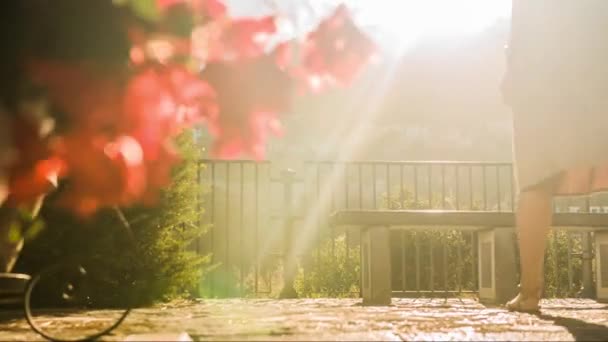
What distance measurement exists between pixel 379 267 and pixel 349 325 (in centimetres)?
169

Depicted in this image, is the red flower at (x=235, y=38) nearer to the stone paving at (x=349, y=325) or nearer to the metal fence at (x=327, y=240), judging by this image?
→ the stone paving at (x=349, y=325)

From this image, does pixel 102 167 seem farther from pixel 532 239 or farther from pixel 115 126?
pixel 532 239

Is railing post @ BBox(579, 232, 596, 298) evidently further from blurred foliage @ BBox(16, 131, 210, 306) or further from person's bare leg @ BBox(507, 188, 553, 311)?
blurred foliage @ BBox(16, 131, 210, 306)

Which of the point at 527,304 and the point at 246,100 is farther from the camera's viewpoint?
the point at 527,304

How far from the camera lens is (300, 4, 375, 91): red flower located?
150 cm

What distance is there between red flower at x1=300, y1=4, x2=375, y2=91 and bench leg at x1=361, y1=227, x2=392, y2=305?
10.4 feet

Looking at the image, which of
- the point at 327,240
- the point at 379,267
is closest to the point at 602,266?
the point at 379,267

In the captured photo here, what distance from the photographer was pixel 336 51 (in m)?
1.54

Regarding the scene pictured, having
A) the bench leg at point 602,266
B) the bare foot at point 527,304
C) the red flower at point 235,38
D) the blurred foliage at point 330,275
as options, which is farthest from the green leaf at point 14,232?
the blurred foliage at point 330,275

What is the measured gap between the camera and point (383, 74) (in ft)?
6.09

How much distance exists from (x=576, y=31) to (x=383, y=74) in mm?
1969

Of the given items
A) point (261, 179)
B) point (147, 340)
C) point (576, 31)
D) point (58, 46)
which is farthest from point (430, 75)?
point (58, 46)

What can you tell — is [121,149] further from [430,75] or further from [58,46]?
[430,75]

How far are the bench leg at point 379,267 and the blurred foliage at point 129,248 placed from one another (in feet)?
3.57
